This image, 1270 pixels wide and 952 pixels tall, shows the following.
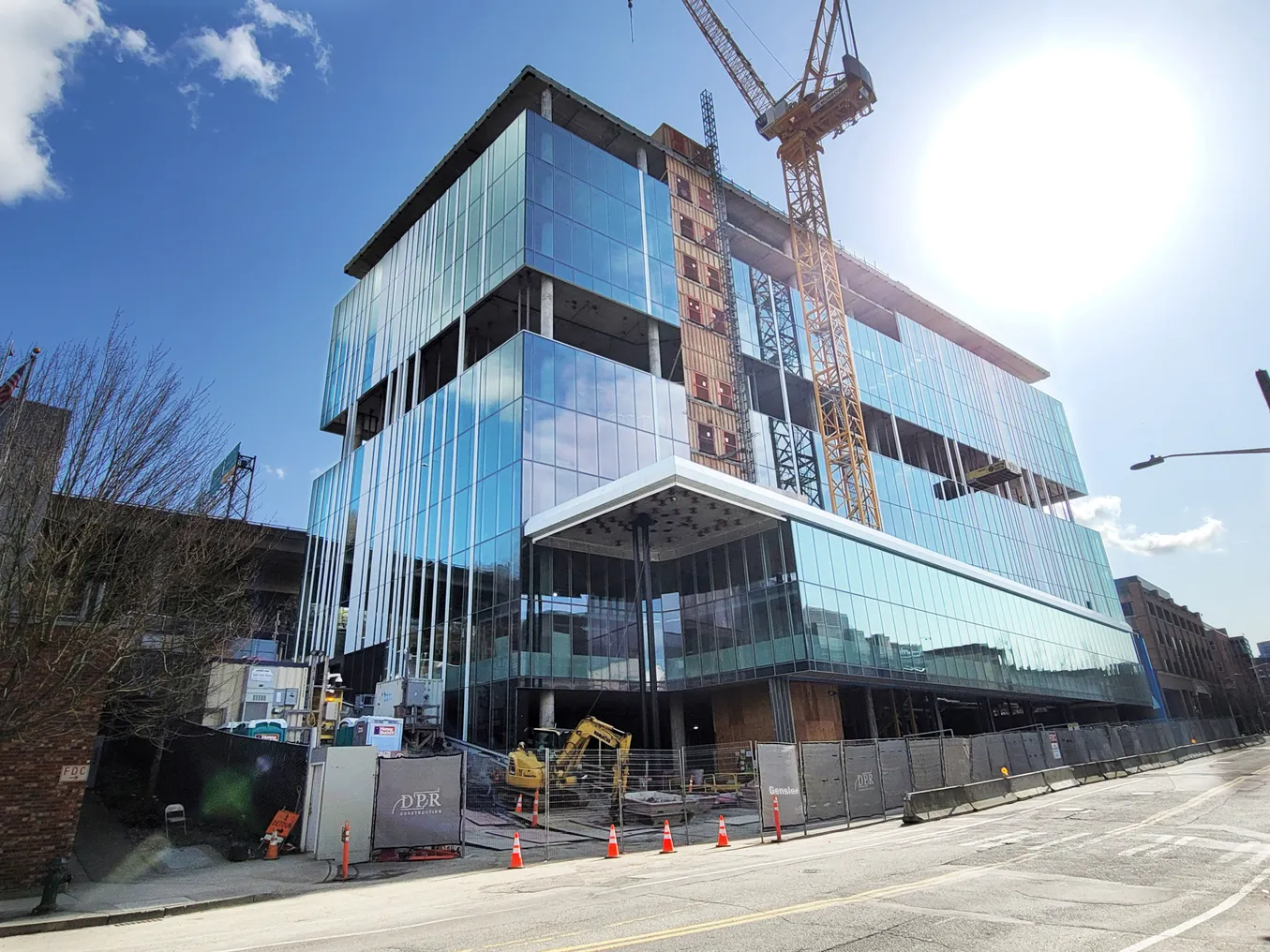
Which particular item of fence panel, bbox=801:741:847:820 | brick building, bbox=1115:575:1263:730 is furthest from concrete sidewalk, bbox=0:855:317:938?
brick building, bbox=1115:575:1263:730

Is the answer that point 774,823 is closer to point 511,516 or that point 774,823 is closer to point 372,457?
point 511,516

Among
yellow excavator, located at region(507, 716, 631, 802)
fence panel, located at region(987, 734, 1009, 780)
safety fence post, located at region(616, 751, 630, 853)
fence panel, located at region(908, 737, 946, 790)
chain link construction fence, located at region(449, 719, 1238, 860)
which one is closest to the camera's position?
chain link construction fence, located at region(449, 719, 1238, 860)

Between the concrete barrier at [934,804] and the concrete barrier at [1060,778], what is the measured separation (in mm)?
7916

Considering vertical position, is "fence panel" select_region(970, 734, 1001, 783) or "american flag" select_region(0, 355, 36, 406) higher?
"american flag" select_region(0, 355, 36, 406)

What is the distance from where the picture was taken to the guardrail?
19.8m

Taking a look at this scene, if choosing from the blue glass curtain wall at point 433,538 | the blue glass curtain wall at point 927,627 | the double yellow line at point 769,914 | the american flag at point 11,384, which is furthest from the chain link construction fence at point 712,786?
the american flag at point 11,384

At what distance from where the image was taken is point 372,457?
50062mm

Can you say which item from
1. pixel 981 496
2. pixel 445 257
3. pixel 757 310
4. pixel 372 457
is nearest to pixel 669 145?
pixel 757 310

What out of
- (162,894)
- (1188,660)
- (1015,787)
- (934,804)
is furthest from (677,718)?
(1188,660)

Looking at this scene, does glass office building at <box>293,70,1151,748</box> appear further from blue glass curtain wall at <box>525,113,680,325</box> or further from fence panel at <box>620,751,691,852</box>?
fence panel at <box>620,751,691,852</box>

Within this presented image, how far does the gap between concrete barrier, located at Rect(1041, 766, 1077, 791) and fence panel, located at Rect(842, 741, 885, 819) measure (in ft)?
32.0

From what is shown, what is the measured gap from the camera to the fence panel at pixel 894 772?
853 inches

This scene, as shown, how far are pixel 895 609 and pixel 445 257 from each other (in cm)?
3513

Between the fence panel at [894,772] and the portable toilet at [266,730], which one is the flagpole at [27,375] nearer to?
the portable toilet at [266,730]
